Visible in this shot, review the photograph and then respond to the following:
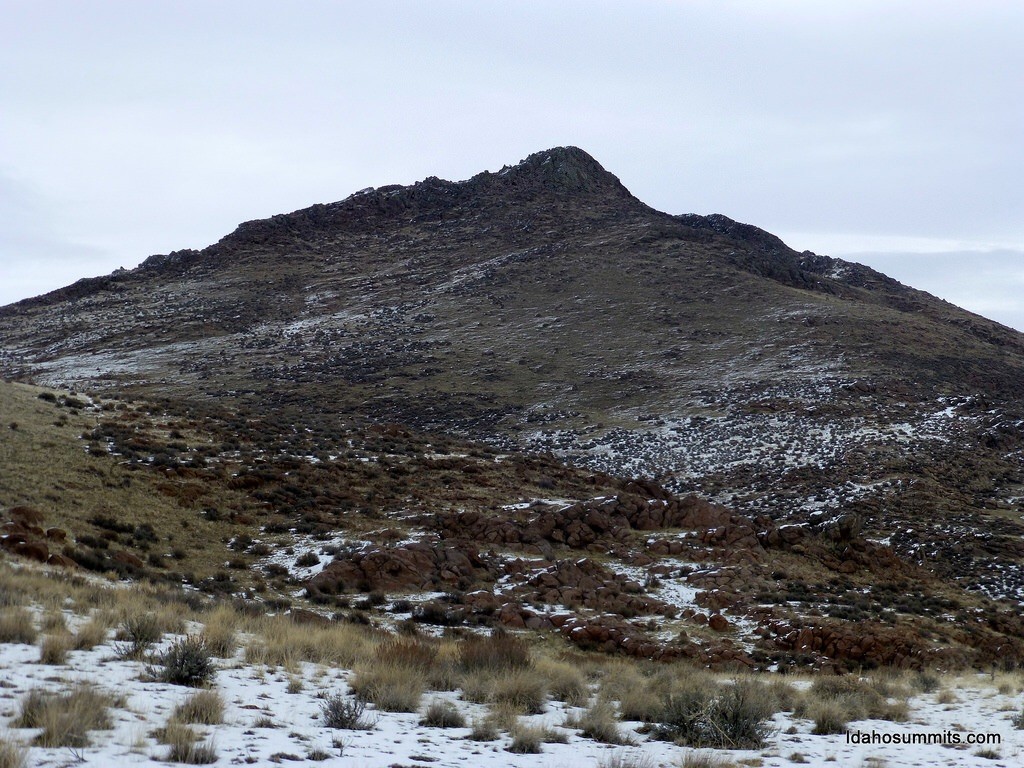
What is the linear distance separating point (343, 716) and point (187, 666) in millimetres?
1566

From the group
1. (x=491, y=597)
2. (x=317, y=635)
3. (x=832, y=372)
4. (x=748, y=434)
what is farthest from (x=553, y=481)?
(x=832, y=372)

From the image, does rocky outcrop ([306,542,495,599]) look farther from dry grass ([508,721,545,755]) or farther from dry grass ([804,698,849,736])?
dry grass ([508,721,545,755])

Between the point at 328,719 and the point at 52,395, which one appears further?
the point at 52,395

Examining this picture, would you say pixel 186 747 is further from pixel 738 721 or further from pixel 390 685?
pixel 738 721

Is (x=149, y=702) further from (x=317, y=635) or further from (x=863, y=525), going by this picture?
(x=863, y=525)

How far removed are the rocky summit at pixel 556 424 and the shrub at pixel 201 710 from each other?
765 cm

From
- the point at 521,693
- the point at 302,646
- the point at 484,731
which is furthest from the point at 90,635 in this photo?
the point at 521,693

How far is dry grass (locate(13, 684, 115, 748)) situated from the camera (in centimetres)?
520

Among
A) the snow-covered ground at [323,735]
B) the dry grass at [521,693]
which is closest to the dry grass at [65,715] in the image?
the snow-covered ground at [323,735]

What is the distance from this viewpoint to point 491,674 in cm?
859

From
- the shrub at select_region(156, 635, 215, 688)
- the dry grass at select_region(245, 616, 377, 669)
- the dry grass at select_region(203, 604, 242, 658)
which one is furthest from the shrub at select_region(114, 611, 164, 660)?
the dry grass at select_region(245, 616, 377, 669)

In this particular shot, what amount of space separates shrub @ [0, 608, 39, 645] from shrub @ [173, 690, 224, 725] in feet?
6.90

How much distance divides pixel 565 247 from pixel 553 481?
4916 centimetres

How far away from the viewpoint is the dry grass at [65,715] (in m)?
5.20
